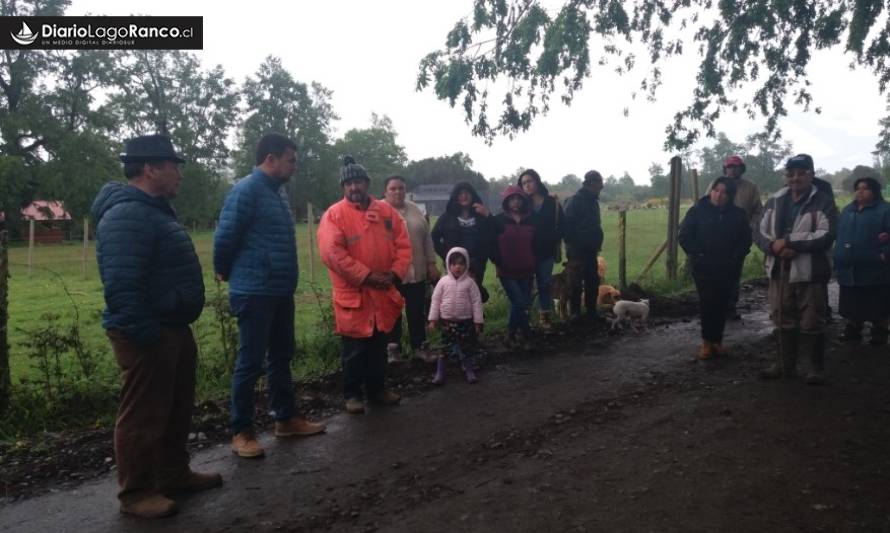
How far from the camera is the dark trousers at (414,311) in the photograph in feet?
21.9

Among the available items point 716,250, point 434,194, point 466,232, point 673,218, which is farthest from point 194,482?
point 434,194

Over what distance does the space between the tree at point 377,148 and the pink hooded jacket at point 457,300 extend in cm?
7291

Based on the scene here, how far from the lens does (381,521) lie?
11.0 feet

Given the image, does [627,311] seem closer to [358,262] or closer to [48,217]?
[358,262]

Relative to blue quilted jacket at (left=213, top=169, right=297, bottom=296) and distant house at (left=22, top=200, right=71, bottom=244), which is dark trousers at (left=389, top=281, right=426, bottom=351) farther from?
distant house at (left=22, top=200, right=71, bottom=244)

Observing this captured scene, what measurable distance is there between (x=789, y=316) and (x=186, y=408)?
5219mm

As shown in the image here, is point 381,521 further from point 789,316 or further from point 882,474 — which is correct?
point 789,316

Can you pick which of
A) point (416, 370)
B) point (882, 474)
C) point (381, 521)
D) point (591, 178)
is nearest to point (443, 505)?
point (381, 521)

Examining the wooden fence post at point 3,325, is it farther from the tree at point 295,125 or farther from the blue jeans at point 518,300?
the tree at point 295,125

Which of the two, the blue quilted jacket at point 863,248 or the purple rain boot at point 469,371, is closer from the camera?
the purple rain boot at point 469,371

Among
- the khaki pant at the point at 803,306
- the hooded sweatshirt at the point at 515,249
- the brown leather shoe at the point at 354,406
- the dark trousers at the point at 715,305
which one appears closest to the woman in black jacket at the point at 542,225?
the hooded sweatshirt at the point at 515,249

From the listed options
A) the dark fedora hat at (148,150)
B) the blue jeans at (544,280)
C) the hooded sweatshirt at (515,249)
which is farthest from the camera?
the blue jeans at (544,280)

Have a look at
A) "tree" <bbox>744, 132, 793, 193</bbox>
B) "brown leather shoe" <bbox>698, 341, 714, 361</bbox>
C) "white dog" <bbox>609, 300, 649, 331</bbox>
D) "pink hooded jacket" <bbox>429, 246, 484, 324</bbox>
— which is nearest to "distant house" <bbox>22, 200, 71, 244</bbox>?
"white dog" <bbox>609, 300, 649, 331</bbox>

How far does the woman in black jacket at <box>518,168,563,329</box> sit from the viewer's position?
25.6ft
